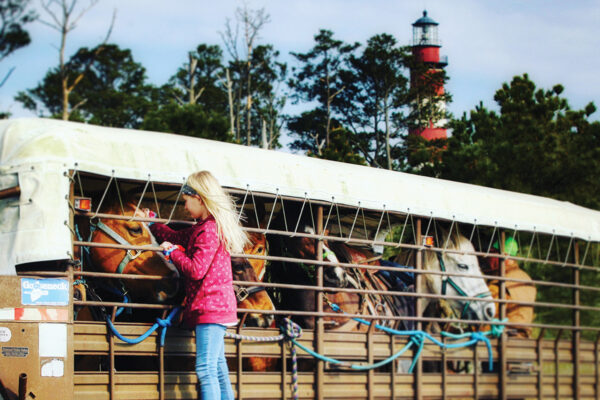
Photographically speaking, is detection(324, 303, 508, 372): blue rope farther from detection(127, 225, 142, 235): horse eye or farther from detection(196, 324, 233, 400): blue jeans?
detection(127, 225, 142, 235): horse eye

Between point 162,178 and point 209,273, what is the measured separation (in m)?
0.85

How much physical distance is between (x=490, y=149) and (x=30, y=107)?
35.5 m

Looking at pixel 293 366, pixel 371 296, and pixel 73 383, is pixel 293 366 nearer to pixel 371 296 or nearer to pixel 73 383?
pixel 371 296

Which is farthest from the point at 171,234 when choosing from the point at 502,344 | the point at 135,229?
the point at 502,344

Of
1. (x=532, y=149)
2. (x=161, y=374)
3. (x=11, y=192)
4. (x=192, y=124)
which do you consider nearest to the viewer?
(x=11, y=192)

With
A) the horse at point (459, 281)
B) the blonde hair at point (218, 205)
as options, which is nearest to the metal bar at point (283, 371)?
the blonde hair at point (218, 205)

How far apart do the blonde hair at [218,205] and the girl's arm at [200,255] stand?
75mm

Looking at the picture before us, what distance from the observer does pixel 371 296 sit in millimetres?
8062

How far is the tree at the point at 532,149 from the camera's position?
54.2 feet

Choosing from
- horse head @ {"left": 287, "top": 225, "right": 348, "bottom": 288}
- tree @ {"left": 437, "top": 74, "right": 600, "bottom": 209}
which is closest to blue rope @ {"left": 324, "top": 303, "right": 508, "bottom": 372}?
horse head @ {"left": 287, "top": 225, "right": 348, "bottom": 288}

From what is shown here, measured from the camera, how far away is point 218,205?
240 inches

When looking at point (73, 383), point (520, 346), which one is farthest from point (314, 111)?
point (73, 383)

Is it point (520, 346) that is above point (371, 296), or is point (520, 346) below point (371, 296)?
below

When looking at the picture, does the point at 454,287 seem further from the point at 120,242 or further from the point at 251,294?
the point at 120,242
